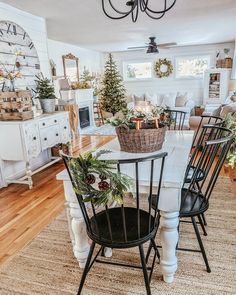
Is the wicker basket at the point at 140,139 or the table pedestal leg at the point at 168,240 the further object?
the wicker basket at the point at 140,139

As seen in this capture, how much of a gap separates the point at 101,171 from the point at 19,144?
7.65 ft

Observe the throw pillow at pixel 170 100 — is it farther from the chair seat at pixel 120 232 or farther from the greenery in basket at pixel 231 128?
the chair seat at pixel 120 232

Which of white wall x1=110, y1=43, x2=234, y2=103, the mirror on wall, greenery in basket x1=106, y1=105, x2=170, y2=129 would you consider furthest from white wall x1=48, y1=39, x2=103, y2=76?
greenery in basket x1=106, y1=105, x2=170, y2=129

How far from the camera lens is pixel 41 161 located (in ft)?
13.9

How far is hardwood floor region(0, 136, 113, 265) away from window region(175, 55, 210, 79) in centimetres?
643

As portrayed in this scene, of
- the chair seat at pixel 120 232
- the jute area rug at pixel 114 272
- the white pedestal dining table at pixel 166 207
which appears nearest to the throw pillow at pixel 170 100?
the jute area rug at pixel 114 272

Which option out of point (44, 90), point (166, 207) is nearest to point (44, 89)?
point (44, 90)

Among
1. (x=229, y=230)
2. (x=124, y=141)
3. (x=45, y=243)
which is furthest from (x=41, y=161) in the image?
(x=229, y=230)

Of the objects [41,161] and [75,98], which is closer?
[41,161]

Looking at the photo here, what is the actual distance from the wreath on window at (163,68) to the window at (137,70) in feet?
1.00

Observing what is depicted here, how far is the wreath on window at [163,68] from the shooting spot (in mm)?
8727

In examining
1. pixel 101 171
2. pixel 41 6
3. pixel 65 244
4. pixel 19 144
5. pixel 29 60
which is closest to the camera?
pixel 101 171

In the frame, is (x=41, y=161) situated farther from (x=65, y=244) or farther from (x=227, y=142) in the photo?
(x=227, y=142)

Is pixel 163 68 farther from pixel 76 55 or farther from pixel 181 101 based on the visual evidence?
pixel 76 55
